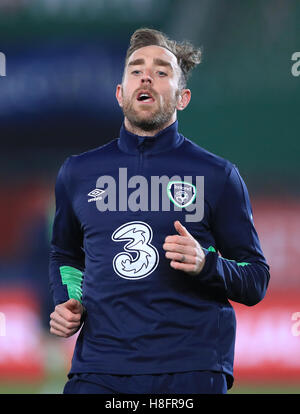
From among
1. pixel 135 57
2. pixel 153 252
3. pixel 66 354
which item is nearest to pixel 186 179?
pixel 153 252

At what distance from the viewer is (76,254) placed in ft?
7.00

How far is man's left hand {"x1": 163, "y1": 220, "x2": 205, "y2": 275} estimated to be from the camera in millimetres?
1690

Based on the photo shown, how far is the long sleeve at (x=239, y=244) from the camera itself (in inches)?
73.5

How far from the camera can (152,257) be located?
6.10ft

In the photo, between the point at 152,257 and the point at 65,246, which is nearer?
the point at 152,257

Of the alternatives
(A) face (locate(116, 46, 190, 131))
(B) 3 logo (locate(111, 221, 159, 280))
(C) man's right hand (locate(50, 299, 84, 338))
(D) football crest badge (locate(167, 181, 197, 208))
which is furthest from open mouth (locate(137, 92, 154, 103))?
(C) man's right hand (locate(50, 299, 84, 338))

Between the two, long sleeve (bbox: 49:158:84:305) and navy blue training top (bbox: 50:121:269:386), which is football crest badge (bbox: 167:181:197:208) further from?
long sleeve (bbox: 49:158:84:305)

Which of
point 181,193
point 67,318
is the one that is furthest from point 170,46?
point 67,318

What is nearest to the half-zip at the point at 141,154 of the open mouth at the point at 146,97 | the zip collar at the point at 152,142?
the zip collar at the point at 152,142

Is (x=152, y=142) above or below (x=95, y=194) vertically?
above

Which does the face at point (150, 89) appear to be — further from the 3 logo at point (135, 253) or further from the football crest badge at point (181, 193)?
the 3 logo at point (135, 253)

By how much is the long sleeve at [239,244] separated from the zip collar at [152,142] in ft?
0.63

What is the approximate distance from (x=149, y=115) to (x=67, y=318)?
599mm

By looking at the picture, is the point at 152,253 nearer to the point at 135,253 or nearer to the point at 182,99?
the point at 135,253
